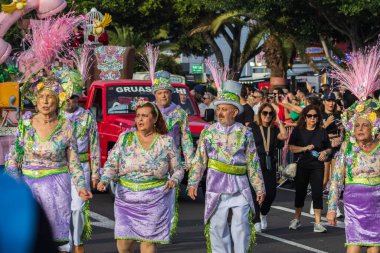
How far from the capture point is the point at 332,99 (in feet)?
49.2

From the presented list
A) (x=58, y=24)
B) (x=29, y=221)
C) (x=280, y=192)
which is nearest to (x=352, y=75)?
(x=58, y=24)

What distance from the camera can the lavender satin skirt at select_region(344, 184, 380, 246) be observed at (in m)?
7.55

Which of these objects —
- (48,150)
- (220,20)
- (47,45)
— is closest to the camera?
(48,150)

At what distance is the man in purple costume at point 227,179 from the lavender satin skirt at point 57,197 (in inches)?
46.5

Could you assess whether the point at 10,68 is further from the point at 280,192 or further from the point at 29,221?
the point at 29,221

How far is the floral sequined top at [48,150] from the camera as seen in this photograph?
283 inches

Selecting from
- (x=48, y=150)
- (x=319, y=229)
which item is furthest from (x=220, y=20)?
(x=48, y=150)

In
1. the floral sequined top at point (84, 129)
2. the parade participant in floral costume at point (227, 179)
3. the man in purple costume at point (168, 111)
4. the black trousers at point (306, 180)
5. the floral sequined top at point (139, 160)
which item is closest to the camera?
the floral sequined top at point (139, 160)

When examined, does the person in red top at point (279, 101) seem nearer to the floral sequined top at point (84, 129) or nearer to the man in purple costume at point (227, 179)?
the floral sequined top at point (84, 129)

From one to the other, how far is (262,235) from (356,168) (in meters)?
3.76

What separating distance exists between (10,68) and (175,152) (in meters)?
6.97

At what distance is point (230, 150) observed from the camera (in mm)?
8148

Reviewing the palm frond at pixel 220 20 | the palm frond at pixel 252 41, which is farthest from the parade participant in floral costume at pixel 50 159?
the palm frond at pixel 252 41

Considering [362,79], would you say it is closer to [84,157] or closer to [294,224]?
[294,224]
